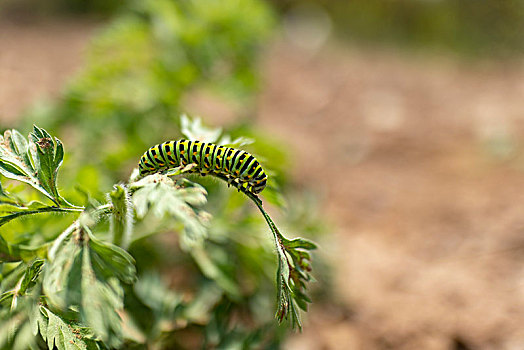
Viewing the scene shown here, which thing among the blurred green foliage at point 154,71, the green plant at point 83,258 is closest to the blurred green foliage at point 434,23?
the blurred green foliage at point 154,71

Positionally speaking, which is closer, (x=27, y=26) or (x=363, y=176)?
(x=363, y=176)

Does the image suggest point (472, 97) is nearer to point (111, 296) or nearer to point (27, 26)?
point (27, 26)

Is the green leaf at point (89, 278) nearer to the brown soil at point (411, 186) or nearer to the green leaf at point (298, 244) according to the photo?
the green leaf at point (298, 244)

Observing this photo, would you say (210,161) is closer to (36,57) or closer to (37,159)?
(37,159)

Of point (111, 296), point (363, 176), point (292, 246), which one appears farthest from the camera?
point (363, 176)

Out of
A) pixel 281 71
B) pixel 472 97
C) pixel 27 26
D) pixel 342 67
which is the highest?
pixel 472 97

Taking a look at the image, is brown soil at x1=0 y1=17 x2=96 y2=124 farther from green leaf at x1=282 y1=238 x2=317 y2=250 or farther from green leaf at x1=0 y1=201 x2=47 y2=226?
green leaf at x1=282 y1=238 x2=317 y2=250

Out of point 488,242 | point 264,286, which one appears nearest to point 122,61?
point 264,286
